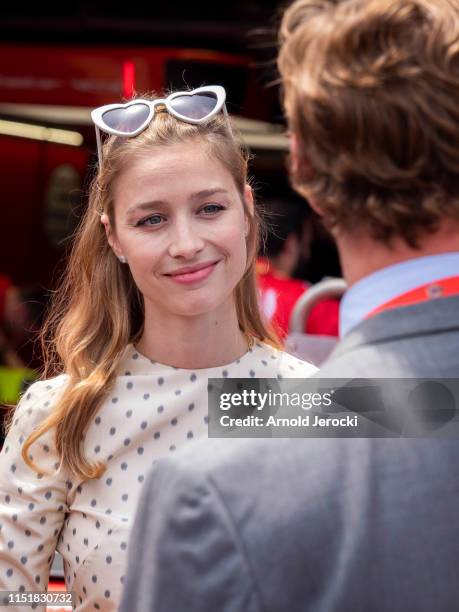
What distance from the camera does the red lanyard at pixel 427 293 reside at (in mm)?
900

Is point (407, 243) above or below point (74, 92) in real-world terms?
below

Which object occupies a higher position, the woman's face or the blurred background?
the blurred background

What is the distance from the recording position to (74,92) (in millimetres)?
5742

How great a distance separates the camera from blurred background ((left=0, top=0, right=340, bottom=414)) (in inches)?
206

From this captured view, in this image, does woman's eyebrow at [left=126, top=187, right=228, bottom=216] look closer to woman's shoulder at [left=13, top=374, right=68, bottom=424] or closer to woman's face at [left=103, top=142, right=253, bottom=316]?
woman's face at [left=103, top=142, right=253, bottom=316]

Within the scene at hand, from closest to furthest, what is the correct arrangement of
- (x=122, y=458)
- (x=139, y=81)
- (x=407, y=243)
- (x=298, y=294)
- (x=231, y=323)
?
(x=407, y=243), (x=122, y=458), (x=231, y=323), (x=298, y=294), (x=139, y=81)

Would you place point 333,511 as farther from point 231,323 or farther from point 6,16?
point 6,16

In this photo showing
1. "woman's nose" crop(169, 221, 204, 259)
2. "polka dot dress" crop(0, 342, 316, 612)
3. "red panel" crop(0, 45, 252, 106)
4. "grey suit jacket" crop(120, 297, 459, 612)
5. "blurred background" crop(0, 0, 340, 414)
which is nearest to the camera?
"grey suit jacket" crop(120, 297, 459, 612)

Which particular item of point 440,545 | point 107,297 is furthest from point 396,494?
point 107,297

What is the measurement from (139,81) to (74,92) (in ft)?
1.73

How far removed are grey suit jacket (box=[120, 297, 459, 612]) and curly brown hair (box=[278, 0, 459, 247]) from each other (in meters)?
0.22

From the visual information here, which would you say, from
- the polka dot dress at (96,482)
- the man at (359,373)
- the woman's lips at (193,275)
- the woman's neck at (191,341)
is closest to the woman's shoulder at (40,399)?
the polka dot dress at (96,482)

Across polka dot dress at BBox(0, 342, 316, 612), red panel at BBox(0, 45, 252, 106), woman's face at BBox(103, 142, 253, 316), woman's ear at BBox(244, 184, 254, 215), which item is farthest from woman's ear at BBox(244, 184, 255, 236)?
red panel at BBox(0, 45, 252, 106)

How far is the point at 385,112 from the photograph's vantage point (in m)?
0.90
